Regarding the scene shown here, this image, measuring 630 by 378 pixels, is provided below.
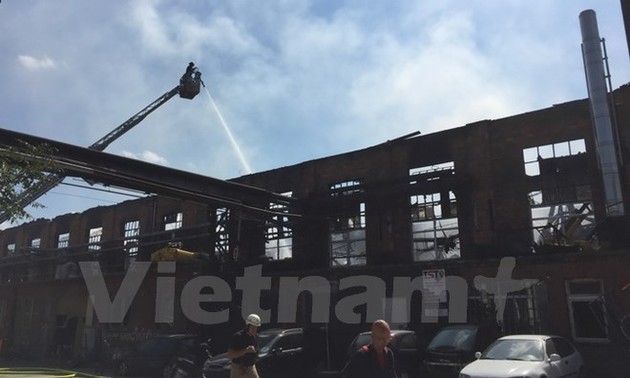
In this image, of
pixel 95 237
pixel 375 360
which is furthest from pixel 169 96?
pixel 375 360

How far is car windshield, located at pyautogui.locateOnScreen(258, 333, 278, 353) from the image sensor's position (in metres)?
14.9

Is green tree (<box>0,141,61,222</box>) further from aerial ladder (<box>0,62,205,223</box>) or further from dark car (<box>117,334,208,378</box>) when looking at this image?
aerial ladder (<box>0,62,205,223</box>)

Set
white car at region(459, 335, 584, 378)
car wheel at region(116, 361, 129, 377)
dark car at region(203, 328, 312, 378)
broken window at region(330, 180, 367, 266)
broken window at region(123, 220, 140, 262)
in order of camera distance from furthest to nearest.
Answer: broken window at region(123, 220, 140, 262) → broken window at region(330, 180, 367, 266) → car wheel at region(116, 361, 129, 377) → dark car at region(203, 328, 312, 378) → white car at region(459, 335, 584, 378)

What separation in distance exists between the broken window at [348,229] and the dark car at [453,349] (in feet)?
32.8

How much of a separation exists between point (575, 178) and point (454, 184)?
442cm

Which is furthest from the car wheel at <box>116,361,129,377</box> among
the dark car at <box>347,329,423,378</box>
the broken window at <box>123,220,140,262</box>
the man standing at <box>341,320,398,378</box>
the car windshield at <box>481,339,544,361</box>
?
the man standing at <box>341,320,398,378</box>

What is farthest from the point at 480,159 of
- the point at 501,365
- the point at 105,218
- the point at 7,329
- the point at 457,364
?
the point at 7,329

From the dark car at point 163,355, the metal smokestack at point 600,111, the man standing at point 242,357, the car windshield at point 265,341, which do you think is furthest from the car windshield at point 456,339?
the dark car at point 163,355

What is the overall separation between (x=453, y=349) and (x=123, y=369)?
38.5ft

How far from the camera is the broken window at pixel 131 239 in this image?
3062 centimetres

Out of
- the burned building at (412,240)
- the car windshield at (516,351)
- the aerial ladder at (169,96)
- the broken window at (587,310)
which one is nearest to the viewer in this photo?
the car windshield at (516,351)

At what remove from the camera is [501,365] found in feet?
35.0

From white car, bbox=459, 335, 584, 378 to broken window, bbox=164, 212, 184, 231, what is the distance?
2285 centimetres

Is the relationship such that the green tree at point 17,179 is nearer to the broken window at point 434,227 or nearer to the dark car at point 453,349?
the dark car at point 453,349
